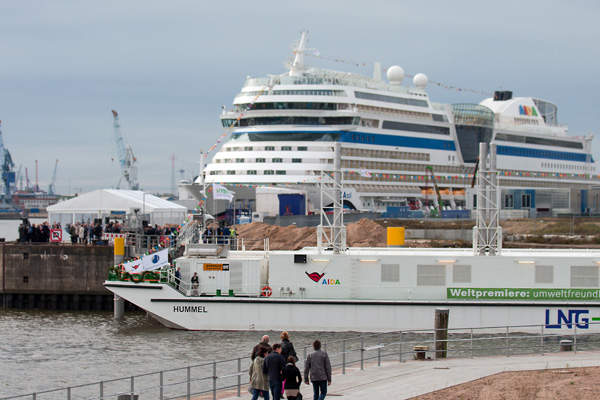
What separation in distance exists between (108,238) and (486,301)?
724 inches

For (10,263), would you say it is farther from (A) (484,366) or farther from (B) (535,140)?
(B) (535,140)

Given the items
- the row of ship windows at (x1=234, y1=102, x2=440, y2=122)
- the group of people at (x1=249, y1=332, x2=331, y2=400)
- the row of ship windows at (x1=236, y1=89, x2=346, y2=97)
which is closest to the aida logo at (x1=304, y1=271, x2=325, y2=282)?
the group of people at (x1=249, y1=332, x2=331, y2=400)

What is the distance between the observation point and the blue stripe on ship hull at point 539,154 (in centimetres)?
8608

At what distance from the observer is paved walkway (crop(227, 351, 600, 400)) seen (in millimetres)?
16797

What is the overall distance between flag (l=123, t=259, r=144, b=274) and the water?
85.0 inches

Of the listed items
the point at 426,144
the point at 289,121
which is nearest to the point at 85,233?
the point at 289,121

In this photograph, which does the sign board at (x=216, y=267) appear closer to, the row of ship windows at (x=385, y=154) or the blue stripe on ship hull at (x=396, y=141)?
the blue stripe on ship hull at (x=396, y=141)

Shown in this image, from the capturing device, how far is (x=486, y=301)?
26.7 m

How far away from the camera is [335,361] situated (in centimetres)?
2230

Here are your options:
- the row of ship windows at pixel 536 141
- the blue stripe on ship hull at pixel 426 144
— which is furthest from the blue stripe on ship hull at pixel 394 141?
the row of ship windows at pixel 536 141

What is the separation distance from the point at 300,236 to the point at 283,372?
31433 millimetres

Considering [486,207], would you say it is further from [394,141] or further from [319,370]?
[394,141]

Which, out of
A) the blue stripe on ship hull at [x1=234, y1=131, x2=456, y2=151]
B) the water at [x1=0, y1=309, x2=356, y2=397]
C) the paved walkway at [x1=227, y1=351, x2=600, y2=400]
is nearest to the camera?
the paved walkway at [x1=227, y1=351, x2=600, y2=400]

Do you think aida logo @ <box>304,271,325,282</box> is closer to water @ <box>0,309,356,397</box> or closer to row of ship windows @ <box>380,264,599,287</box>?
water @ <box>0,309,356,397</box>
